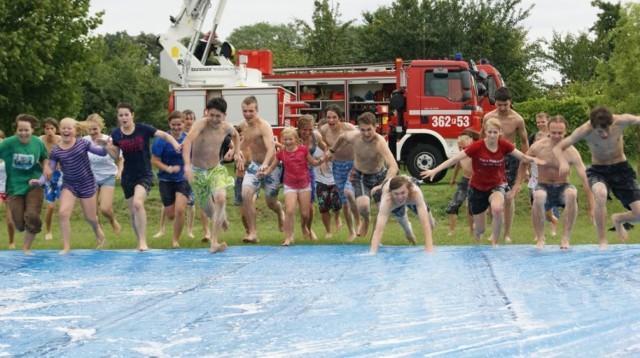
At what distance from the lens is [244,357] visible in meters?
5.80

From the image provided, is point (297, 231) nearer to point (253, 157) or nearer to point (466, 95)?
point (253, 157)

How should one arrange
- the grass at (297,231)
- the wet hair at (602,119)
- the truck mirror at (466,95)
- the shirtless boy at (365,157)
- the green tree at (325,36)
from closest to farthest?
the wet hair at (602,119), the shirtless boy at (365,157), the grass at (297,231), the truck mirror at (466,95), the green tree at (325,36)

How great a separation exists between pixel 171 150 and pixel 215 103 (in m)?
1.11

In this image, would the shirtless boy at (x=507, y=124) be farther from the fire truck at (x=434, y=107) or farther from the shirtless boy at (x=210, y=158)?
the fire truck at (x=434, y=107)

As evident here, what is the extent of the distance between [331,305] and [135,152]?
573 centimetres

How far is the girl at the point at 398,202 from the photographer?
1149cm

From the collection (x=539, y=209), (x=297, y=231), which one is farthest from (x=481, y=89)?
(x=539, y=209)

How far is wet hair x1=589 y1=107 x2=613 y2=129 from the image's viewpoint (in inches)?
444

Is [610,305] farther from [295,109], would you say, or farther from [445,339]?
[295,109]

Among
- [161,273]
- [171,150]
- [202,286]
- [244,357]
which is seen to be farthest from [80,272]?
[244,357]

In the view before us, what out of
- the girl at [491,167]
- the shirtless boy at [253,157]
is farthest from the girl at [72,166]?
the girl at [491,167]

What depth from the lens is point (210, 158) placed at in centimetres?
1266

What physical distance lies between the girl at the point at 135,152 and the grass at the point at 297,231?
821 mm

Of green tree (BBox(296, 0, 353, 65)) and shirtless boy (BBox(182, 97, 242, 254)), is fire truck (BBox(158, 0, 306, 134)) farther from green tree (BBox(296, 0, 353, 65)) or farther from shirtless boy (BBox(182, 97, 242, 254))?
green tree (BBox(296, 0, 353, 65))
